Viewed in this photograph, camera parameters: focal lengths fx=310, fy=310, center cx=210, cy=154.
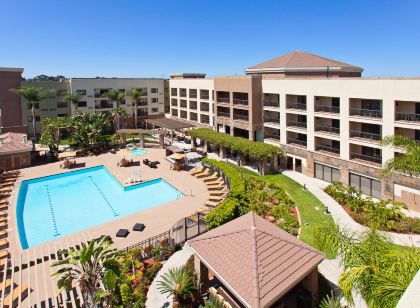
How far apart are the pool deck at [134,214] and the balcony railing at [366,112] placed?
65.3 feet

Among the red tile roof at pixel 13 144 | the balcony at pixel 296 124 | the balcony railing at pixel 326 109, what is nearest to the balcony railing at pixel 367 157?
the balcony railing at pixel 326 109

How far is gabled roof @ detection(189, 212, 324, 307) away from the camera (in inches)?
582

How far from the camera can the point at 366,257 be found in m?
12.8

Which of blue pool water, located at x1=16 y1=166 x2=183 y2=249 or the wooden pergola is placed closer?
blue pool water, located at x1=16 y1=166 x2=183 y2=249

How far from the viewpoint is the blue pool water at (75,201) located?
30469mm

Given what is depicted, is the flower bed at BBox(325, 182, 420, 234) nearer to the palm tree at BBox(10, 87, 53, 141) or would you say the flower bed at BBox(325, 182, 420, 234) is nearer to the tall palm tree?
the tall palm tree

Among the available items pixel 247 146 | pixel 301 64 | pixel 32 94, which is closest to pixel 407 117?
pixel 247 146

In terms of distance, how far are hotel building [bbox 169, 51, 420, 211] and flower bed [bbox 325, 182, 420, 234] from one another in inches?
168

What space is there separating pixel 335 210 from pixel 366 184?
289 inches

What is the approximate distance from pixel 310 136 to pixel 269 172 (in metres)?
7.53

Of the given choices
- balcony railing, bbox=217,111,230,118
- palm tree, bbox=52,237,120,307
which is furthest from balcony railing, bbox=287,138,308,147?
palm tree, bbox=52,237,120,307

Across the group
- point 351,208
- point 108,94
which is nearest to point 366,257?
point 351,208

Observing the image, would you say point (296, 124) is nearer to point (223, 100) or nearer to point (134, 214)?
point (223, 100)

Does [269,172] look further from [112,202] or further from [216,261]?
[216,261]
